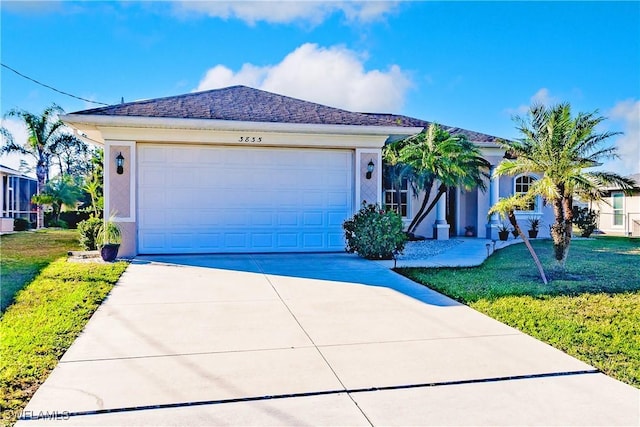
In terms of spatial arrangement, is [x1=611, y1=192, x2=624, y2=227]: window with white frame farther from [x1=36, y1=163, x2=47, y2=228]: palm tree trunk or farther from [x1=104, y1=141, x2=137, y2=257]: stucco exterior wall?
[x1=36, y1=163, x2=47, y2=228]: palm tree trunk

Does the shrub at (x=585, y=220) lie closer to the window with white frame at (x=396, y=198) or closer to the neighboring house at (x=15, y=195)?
the window with white frame at (x=396, y=198)

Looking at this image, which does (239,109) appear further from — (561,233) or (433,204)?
(561,233)

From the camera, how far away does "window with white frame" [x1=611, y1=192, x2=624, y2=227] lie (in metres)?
24.0

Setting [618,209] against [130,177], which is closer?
[130,177]

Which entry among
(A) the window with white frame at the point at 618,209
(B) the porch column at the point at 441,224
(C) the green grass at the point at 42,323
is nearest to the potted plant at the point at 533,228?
(B) the porch column at the point at 441,224

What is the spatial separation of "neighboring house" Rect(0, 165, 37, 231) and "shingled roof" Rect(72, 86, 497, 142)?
12559 mm

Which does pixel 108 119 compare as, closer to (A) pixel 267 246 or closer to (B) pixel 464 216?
(A) pixel 267 246

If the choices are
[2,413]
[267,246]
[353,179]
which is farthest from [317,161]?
[2,413]

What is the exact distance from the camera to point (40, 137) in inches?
1000

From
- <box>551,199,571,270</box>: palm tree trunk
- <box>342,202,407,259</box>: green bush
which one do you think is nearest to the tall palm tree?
<box>342,202,407,259</box>: green bush

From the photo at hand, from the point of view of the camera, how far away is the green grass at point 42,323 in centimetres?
374

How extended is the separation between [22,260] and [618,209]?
25651mm

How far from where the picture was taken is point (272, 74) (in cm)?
1800

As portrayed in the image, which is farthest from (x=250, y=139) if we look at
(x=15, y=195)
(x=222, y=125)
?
(x=15, y=195)
